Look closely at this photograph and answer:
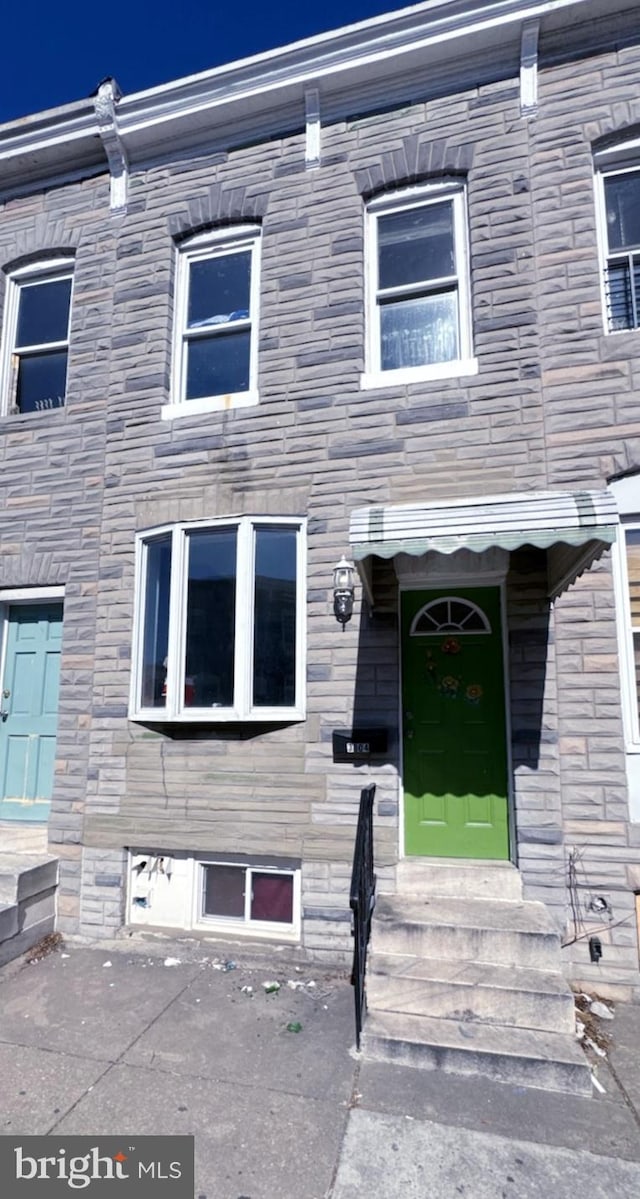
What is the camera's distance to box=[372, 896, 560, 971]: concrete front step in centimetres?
407

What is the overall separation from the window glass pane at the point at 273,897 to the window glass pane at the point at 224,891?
116mm

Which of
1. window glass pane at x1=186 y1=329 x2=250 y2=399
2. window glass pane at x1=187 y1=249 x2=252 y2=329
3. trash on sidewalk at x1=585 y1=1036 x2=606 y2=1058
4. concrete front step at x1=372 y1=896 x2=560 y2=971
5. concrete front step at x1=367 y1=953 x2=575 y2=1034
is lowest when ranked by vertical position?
trash on sidewalk at x1=585 y1=1036 x2=606 y2=1058

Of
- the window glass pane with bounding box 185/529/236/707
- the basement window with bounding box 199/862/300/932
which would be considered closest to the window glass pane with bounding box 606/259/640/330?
the window glass pane with bounding box 185/529/236/707

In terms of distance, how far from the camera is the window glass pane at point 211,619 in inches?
221

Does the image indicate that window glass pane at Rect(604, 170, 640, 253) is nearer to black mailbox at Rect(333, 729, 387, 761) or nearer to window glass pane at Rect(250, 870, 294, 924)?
black mailbox at Rect(333, 729, 387, 761)

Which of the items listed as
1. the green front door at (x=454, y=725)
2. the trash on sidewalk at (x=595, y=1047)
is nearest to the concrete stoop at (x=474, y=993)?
the trash on sidewalk at (x=595, y=1047)

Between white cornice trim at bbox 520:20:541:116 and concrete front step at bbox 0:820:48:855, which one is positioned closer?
white cornice trim at bbox 520:20:541:116

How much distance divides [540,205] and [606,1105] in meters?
6.22

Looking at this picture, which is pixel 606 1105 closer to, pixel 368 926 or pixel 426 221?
pixel 368 926

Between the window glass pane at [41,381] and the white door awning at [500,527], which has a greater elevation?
the window glass pane at [41,381]

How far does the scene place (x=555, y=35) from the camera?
5.52m

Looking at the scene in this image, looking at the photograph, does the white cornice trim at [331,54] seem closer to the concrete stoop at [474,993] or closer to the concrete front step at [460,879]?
the concrete front step at [460,879]

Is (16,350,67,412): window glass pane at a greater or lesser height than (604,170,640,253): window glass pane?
lesser

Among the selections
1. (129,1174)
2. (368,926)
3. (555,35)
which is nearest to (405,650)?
(368,926)
